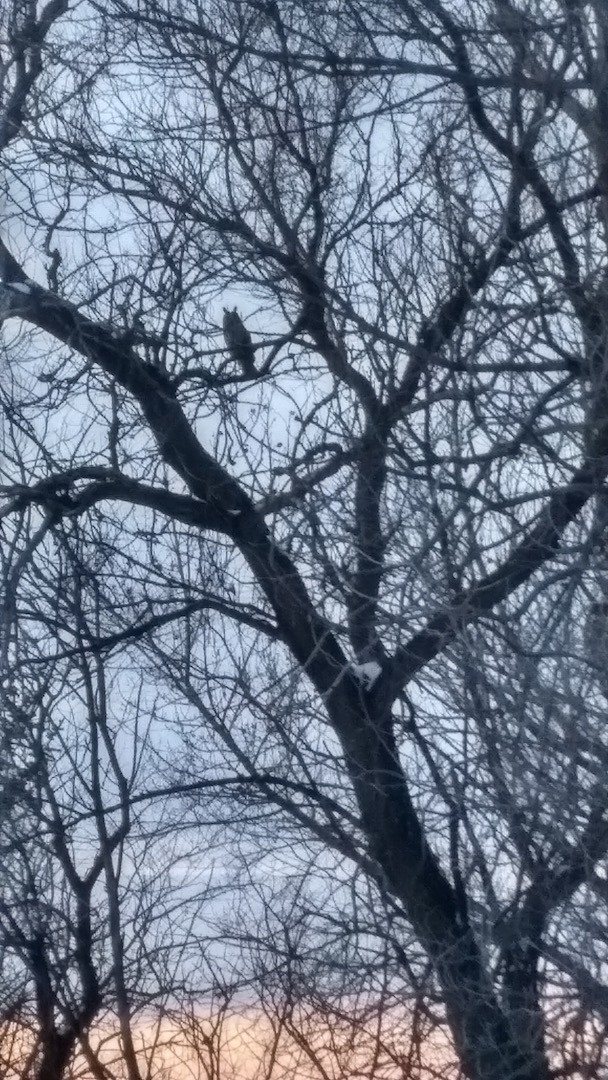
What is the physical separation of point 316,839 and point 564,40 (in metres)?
4.14

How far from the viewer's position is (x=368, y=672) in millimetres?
6230

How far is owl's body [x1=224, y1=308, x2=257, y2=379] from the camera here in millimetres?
6840

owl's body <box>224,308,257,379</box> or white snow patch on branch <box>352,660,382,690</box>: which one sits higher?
owl's body <box>224,308,257,379</box>

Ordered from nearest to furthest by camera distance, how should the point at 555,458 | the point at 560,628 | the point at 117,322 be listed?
1. the point at 560,628
2. the point at 555,458
3. the point at 117,322

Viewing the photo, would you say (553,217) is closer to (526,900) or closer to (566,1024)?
(526,900)

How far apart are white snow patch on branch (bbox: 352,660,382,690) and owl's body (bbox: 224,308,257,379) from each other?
5.49 feet

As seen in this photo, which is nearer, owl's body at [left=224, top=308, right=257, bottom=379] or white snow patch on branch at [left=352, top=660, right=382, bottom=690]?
white snow patch on branch at [left=352, top=660, right=382, bottom=690]

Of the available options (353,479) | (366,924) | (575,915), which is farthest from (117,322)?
(575,915)

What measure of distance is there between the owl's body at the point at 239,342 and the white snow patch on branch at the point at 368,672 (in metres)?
1.67

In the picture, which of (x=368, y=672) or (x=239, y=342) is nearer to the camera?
(x=368, y=672)

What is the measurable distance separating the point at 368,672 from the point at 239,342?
1932mm

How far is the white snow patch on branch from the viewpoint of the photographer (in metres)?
6.17

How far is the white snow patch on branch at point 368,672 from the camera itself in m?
6.17

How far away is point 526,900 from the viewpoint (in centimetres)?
538
